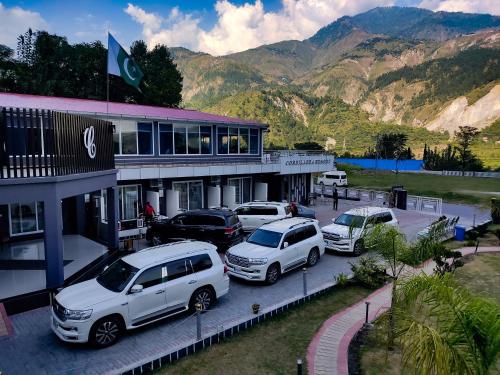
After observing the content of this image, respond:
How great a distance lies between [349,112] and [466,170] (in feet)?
249

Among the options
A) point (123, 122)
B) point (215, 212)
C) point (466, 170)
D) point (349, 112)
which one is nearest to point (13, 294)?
point (215, 212)

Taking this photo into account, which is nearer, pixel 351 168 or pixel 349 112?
pixel 351 168

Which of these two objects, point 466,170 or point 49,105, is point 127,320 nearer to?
point 49,105

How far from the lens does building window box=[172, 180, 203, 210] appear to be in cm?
2230

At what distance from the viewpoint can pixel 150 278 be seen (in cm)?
917

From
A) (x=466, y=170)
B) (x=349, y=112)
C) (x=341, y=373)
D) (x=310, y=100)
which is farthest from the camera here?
(x=310, y=100)

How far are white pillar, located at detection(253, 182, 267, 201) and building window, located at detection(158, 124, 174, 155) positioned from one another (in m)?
7.12

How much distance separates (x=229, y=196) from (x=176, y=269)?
564 inches

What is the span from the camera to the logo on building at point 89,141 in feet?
41.0

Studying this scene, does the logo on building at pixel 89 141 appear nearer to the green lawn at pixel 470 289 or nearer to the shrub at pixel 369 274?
the shrub at pixel 369 274

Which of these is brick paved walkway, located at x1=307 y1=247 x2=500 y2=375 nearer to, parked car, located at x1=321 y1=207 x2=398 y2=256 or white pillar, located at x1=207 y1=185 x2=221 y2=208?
parked car, located at x1=321 y1=207 x2=398 y2=256

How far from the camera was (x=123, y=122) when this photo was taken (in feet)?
65.0

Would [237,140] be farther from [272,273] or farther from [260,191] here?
[272,273]

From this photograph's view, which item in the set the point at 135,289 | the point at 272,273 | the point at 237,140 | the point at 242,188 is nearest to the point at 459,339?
the point at 135,289
